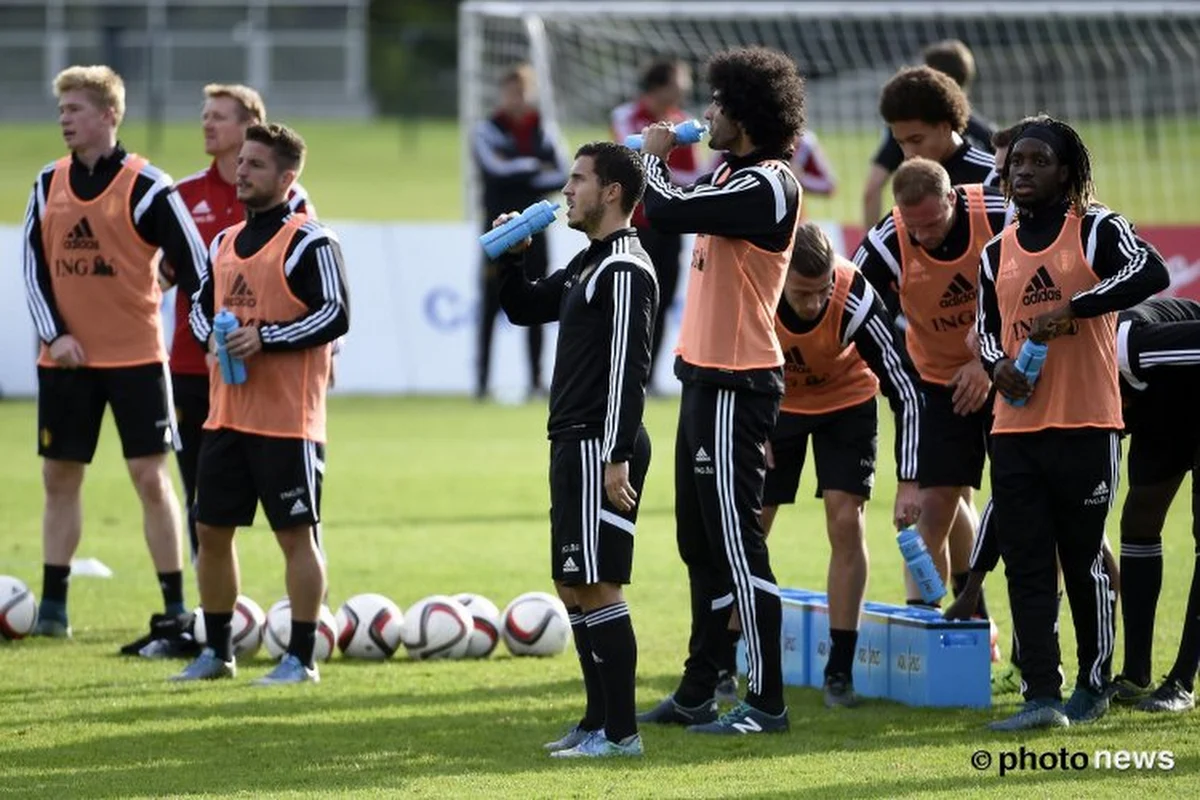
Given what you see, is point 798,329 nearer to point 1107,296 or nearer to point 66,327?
point 1107,296

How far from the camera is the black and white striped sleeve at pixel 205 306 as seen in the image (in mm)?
8807

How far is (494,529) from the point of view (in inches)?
522

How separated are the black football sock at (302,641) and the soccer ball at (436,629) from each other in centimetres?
68

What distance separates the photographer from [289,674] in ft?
28.6

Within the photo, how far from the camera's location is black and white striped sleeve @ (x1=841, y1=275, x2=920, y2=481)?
327 inches

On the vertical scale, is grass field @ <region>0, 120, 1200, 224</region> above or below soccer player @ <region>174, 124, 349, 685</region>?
above

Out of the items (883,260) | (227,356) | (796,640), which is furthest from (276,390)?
(883,260)

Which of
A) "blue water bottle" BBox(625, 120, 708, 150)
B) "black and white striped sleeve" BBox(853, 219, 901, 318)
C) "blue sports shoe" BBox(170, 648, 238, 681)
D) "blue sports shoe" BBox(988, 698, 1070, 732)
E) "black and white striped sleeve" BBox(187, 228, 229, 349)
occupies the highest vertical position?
"blue water bottle" BBox(625, 120, 708, 150)

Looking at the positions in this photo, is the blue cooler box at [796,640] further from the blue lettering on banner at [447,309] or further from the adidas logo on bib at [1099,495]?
the blue lettering on banner at [447,309]

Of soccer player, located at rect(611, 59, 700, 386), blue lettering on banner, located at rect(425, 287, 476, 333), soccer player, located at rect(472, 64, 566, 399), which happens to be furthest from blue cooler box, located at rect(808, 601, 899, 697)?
blue lettering on banner, located at rect(425, 287, 476, 333)

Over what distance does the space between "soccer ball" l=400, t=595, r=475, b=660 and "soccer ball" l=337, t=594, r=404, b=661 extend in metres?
0.06

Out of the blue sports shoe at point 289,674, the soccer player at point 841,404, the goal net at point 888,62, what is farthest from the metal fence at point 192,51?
the soccer player at point 841,404

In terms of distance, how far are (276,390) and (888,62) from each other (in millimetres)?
26402

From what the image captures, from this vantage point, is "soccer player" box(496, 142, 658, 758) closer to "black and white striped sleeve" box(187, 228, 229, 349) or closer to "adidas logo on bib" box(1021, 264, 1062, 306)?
"adidas logo on bib" box(1021, 264, 1062, 306)
